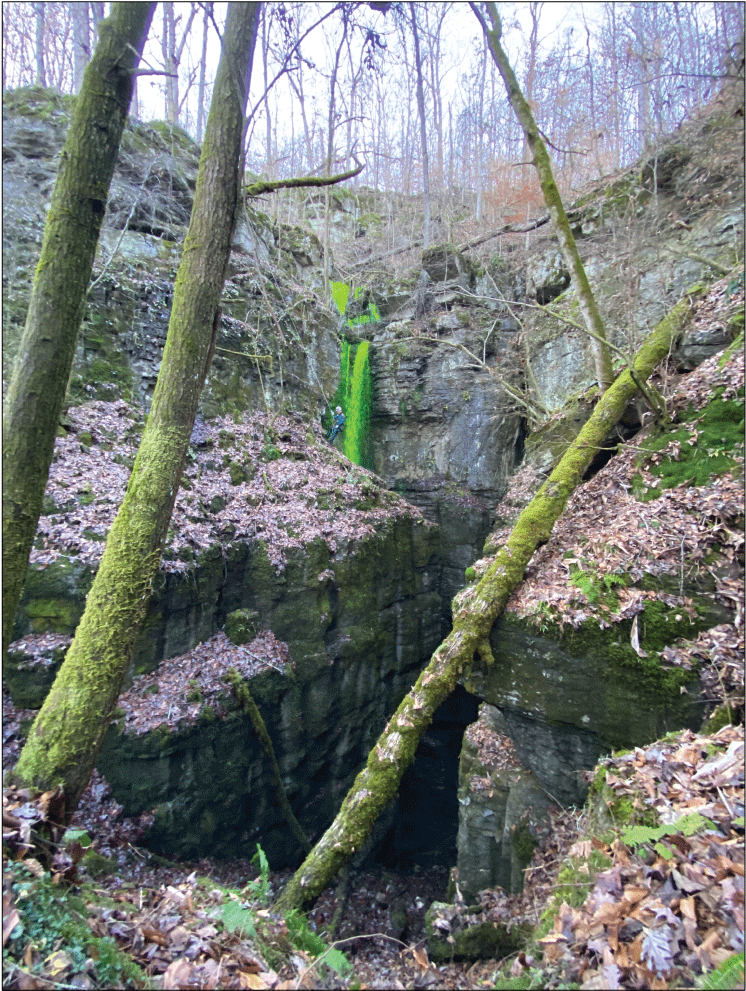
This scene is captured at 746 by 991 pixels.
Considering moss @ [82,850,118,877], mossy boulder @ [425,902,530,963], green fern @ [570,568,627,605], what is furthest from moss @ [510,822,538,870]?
moss @ [82,850,118,877]

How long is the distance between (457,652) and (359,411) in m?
9.91

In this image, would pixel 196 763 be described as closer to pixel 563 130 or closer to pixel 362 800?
pixel 362 800

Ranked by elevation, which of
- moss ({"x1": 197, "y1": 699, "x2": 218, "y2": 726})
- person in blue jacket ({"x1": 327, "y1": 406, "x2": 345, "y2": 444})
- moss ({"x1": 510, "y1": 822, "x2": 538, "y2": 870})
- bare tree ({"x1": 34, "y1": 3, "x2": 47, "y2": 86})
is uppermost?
bare tree ({"x1": 34, "y1": 3, "x2": 47, "y2": 86})

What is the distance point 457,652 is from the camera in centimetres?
517

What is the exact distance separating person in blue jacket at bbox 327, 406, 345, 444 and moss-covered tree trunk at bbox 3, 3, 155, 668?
30.1 feet

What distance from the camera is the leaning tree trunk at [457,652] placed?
4.38 meters

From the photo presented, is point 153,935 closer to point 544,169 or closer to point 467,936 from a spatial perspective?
point 467,936

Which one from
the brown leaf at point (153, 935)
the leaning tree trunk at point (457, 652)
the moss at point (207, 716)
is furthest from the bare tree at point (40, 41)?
the brown leaf at point (153, 935)

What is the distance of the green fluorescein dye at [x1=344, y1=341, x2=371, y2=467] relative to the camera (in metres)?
13.5

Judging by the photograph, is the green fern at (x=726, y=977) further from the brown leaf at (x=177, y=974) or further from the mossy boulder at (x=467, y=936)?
the mossy boulder at (x=467, y=936)

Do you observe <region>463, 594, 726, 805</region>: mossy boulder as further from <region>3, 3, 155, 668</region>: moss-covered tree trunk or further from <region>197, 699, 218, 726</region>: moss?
<region>3, 3, 155, 668</region>: moss-covered tree trunk

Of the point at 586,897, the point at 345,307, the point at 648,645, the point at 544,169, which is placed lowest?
the point at 586,897

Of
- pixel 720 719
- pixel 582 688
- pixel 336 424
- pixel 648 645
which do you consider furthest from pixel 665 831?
pixel 336 424

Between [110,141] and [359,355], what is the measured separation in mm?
11524
